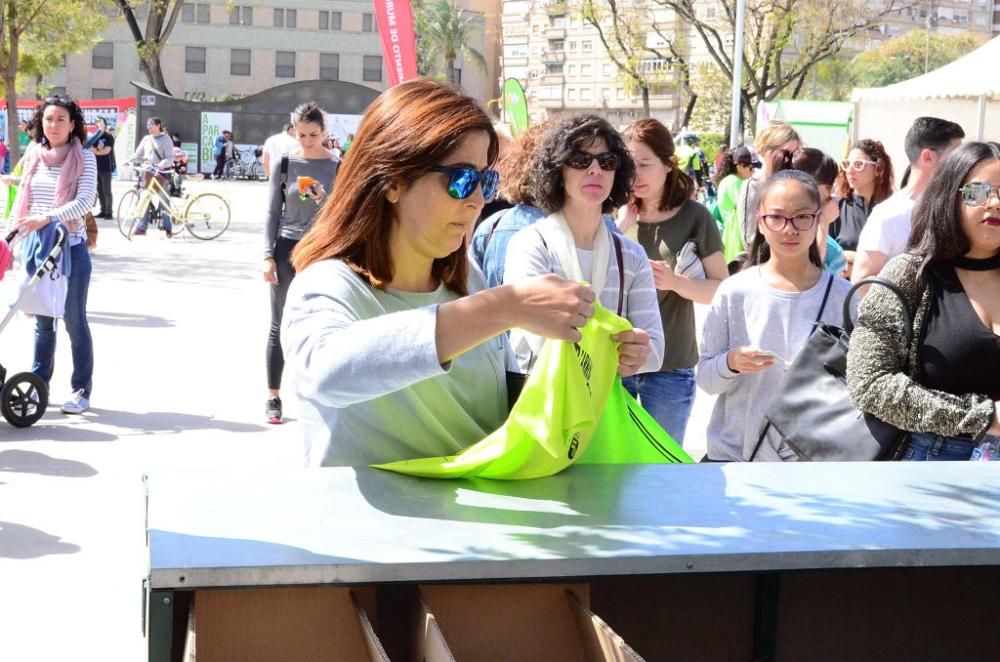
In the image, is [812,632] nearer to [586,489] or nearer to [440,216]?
[586,489]

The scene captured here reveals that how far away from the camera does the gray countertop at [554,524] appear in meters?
2.12

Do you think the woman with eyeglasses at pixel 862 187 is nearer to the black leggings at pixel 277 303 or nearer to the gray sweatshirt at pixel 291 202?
the gray sweatshirt at pixel 291 202

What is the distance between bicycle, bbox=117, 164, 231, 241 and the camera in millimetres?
22016

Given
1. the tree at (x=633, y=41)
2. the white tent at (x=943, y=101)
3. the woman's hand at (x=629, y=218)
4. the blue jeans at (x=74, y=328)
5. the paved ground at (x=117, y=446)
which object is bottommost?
the paved ground at (x=117, y=446)

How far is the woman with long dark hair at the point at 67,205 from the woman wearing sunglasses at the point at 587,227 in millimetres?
4531

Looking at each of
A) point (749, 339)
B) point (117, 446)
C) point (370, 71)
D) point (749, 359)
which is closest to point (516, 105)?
point (117, 446)

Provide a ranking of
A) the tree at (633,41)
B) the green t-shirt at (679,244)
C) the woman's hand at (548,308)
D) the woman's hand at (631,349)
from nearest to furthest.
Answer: the woman's hand at (548,308) → the woman's hand at (631,349) → the green t-shirt at (679,244) → the tree at (633,41)

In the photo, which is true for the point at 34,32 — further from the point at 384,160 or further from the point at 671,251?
the point at 384,160

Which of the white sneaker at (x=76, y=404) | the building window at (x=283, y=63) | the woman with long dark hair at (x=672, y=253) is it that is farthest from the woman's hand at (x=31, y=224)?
the building window at (x=283, y=63)

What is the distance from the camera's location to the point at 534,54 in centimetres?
12469

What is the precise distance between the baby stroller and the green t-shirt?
4.07 meters

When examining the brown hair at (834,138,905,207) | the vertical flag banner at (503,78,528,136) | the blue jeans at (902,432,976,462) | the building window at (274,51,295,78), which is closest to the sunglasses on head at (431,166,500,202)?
the blue jeans at (902,432,976,462)

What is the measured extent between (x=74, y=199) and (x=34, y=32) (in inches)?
1306

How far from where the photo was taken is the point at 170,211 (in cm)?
2202
